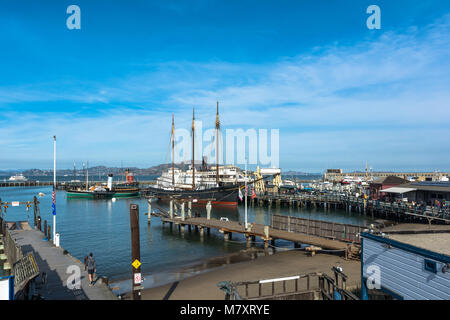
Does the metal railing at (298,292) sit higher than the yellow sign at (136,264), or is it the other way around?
the yellow sign at (136,264)

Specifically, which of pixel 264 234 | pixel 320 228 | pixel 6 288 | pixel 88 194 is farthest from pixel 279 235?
pixel 88 194

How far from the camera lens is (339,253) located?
2342cm

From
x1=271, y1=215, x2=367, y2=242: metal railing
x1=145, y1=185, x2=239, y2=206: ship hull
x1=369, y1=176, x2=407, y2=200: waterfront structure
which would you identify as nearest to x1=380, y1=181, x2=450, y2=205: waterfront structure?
x1=369, y1=176, x2=407, y2=200: waterfront structure

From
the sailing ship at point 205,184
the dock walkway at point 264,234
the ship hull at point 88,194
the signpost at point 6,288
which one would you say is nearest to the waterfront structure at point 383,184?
the sailing ship at point 205,184

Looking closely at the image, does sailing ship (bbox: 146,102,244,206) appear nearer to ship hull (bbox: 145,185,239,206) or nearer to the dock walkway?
ship hull (bbox: 145,185,239,206)

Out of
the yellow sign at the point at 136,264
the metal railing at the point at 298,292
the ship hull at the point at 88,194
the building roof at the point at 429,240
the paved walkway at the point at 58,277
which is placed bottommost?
the ship hull at the point at 88,194

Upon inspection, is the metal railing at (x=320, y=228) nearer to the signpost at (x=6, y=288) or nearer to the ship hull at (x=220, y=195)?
the signpost at (x=6, y=288)

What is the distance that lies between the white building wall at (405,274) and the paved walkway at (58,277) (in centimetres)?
1153

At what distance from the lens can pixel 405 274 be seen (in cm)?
1110

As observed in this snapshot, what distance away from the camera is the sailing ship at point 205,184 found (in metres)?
70.1

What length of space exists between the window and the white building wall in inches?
3.5

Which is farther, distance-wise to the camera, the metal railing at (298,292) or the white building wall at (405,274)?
the metal railing at (298,292)
